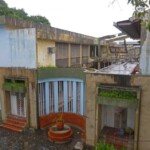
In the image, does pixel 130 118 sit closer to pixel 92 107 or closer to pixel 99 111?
pixel 99 111

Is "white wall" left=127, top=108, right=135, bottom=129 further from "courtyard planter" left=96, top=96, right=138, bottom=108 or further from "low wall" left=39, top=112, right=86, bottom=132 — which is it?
"low wall" left=39, top=112, right=86, bottom=132

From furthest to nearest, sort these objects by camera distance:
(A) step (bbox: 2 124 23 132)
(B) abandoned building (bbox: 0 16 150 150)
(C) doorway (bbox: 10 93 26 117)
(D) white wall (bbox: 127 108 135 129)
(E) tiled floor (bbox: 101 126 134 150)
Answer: (C) doorway (bbox: 10 93 26 117)
(A) step (bbox: 2 124 23 132)
(D) white wall (bbox: 127 108 135 129)
(E) tiled floor (bbox: 101 126 134 150)
(B) abandoned building (bbox: 0 16 150 150)

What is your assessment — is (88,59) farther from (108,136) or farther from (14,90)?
(108,136)

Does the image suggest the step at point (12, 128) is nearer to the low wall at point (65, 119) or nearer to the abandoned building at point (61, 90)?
the abandoned building at point (61, 90)

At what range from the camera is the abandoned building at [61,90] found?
9.92m

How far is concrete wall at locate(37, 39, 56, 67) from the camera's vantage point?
1318 centimetres

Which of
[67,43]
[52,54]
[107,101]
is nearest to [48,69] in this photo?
[52,54]

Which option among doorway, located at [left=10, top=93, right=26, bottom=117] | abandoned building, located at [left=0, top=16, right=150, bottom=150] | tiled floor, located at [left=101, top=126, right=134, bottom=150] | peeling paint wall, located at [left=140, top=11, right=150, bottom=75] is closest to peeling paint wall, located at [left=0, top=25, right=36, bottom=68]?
abandoned building, located at [left=0, top=16, right=150, bottom=150]

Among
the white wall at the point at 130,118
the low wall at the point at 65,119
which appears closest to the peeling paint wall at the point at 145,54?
the white wall at the point at 130,118

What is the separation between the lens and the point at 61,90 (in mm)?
13859

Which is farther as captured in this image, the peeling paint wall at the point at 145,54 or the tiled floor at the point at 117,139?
the tiled floor at the point at 117,139

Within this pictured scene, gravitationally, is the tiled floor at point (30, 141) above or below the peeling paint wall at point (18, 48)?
below

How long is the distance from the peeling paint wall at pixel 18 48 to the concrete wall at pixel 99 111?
465 cm

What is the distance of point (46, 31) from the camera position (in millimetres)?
13102
